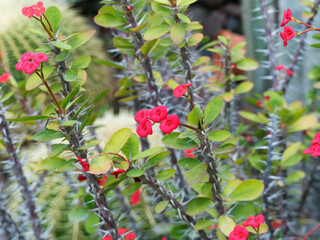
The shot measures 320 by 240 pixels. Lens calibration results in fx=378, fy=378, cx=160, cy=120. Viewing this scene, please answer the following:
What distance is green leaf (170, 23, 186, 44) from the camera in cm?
89

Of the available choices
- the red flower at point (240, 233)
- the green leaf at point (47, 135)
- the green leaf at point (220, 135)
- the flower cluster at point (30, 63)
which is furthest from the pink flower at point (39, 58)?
the red flower at point (240, 233)

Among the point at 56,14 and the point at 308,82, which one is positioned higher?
the point at 56,14

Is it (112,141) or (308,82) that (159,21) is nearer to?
(112,141)

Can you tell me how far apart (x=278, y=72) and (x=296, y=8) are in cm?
60

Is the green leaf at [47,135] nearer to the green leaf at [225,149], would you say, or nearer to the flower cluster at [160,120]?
the flower cluster at [160,120]

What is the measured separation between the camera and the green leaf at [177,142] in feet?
2.51

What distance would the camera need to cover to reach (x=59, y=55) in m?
0.84

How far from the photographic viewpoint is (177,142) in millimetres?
771

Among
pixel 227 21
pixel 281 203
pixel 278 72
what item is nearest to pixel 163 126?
pixel 281 203

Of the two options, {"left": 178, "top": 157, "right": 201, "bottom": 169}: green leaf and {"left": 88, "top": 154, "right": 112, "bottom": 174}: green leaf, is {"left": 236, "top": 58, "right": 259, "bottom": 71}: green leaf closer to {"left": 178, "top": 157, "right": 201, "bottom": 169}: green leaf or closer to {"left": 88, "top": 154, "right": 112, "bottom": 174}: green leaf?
{"left": 178, "top": 157, "right": 201, "bottom": 169}: green leaf

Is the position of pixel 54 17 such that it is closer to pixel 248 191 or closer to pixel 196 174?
pixel 196 174

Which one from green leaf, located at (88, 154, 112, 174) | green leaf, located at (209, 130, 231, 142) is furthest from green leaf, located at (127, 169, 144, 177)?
green leaf, located at (209, 130, 231, 142)

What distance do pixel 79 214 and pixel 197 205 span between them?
27 centimetres

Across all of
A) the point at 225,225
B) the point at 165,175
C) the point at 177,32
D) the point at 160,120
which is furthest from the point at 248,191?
the point at 177,32
